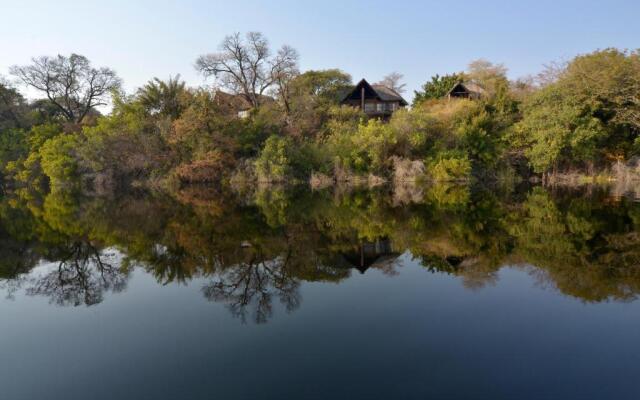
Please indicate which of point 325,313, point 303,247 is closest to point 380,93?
point 303,247

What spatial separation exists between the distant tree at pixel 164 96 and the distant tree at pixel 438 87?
27.5 m

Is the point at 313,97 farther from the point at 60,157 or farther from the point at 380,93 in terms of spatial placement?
the point at 60,157

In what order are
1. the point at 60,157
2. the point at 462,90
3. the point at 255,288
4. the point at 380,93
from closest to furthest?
the point at 255,288, the point at 60,157, the point at 462,90, the point at 380,93

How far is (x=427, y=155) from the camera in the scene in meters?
33.5

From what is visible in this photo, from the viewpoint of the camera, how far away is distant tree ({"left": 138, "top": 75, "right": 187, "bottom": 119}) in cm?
3659

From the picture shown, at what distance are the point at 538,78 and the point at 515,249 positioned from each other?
32565 millimetres

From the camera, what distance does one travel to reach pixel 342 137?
34906 millimetres

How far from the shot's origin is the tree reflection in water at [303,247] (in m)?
7.38

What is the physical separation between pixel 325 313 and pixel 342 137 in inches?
1177

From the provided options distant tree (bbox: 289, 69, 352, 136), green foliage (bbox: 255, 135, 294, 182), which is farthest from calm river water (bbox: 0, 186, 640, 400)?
distant tree (bbox: 289, 69, 352, 136)

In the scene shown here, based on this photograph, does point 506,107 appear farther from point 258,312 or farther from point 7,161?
point 7,161

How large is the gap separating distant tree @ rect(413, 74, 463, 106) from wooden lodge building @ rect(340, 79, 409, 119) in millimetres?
3473

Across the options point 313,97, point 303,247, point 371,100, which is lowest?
point 303,247

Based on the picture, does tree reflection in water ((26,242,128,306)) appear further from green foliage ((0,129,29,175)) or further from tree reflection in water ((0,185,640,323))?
green foliage ((0,129,29,175))
